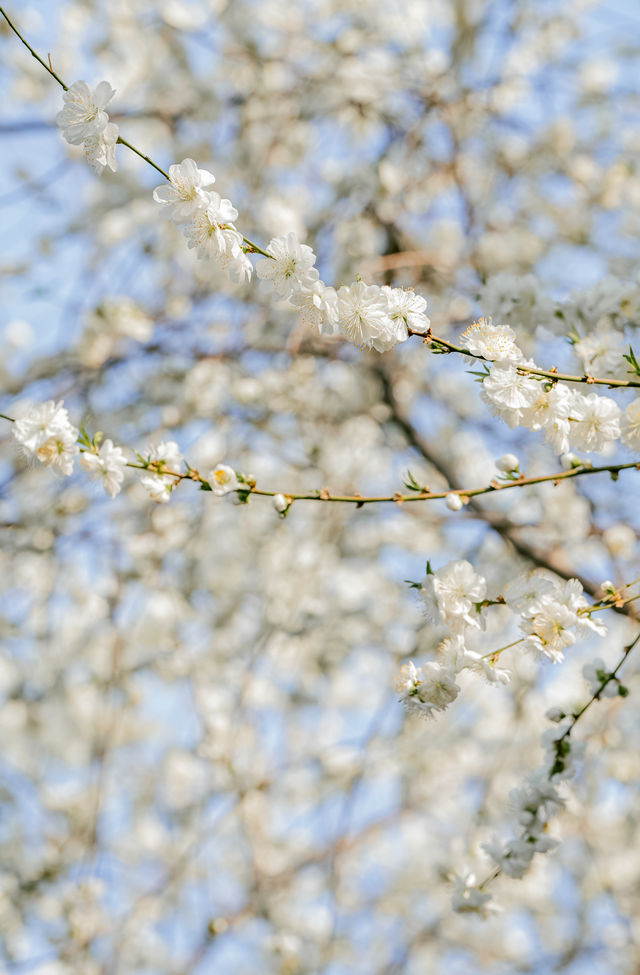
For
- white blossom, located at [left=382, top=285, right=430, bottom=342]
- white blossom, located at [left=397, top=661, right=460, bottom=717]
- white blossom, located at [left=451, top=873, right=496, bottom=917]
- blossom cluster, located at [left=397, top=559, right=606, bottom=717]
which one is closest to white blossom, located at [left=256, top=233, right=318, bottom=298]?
white blossom, located at [left=382, top=285, right=430, bottom=342]

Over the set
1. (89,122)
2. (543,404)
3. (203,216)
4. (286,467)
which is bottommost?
(286,467)

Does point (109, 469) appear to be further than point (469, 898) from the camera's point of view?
No

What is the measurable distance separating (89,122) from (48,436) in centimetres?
48

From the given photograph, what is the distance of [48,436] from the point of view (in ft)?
4.59

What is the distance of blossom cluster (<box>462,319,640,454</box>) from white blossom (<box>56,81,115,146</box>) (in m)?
0.63

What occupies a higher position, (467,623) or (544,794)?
(467,623)

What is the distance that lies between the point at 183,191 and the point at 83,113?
19 cm

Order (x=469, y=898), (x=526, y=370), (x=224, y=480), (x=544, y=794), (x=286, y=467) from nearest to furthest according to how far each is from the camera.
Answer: (x=526, y=370) < (x=224, y=480) < (x=544, y=794) < (x=469, y=898) < (x=286, y=467)

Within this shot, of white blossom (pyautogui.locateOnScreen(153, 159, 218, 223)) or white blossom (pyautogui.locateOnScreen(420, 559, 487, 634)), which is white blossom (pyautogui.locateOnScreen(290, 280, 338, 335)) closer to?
white blossom (pyautogui.locateOnScreen(153, 159, 218, 223))

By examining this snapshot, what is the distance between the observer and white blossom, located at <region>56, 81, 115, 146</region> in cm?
127

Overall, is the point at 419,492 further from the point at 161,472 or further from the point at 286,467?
the point at 286,467

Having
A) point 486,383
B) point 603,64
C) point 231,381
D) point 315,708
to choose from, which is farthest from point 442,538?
point 486,383

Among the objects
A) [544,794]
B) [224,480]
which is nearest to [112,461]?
[224,480]

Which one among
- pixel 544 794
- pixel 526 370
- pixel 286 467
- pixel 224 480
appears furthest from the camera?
pixel 286 467
